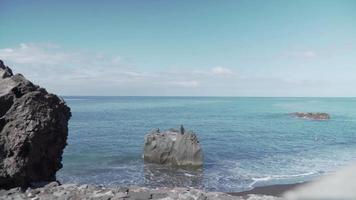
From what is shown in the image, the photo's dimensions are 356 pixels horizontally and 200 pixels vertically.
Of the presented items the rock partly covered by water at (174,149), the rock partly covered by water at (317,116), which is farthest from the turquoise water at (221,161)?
the rock partly covered by water at (317,116)

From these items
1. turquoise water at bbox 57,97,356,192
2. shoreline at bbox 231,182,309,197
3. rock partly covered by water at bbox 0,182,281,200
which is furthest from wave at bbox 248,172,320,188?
rock partly covered by water at bbox 0,182,281,200

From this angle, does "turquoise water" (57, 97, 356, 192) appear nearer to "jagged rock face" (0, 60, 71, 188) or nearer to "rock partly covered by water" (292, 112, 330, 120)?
"jagged rock face" (0, 60, 71, 188)

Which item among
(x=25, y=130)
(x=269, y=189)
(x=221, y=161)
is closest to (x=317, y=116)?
(x=221, y=161)

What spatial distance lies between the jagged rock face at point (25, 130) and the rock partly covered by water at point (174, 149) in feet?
74.8

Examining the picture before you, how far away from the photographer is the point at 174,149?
45.3 meters

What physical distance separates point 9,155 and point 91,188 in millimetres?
5306

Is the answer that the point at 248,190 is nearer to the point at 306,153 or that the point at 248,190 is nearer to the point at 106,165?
the point at 106,165

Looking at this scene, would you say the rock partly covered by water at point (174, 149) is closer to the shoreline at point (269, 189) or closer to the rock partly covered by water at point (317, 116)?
the shoreline at point (269, 189)

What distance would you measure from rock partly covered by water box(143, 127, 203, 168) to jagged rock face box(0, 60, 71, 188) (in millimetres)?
22795

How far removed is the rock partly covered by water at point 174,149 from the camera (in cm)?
4412

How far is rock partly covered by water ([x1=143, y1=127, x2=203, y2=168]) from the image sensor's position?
44.1 metres

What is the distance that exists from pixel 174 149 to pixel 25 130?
2663 cm

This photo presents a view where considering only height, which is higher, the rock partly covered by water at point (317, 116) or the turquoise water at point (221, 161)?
the rock partly covered by water at point (317, 116)

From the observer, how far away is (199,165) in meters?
43.7
